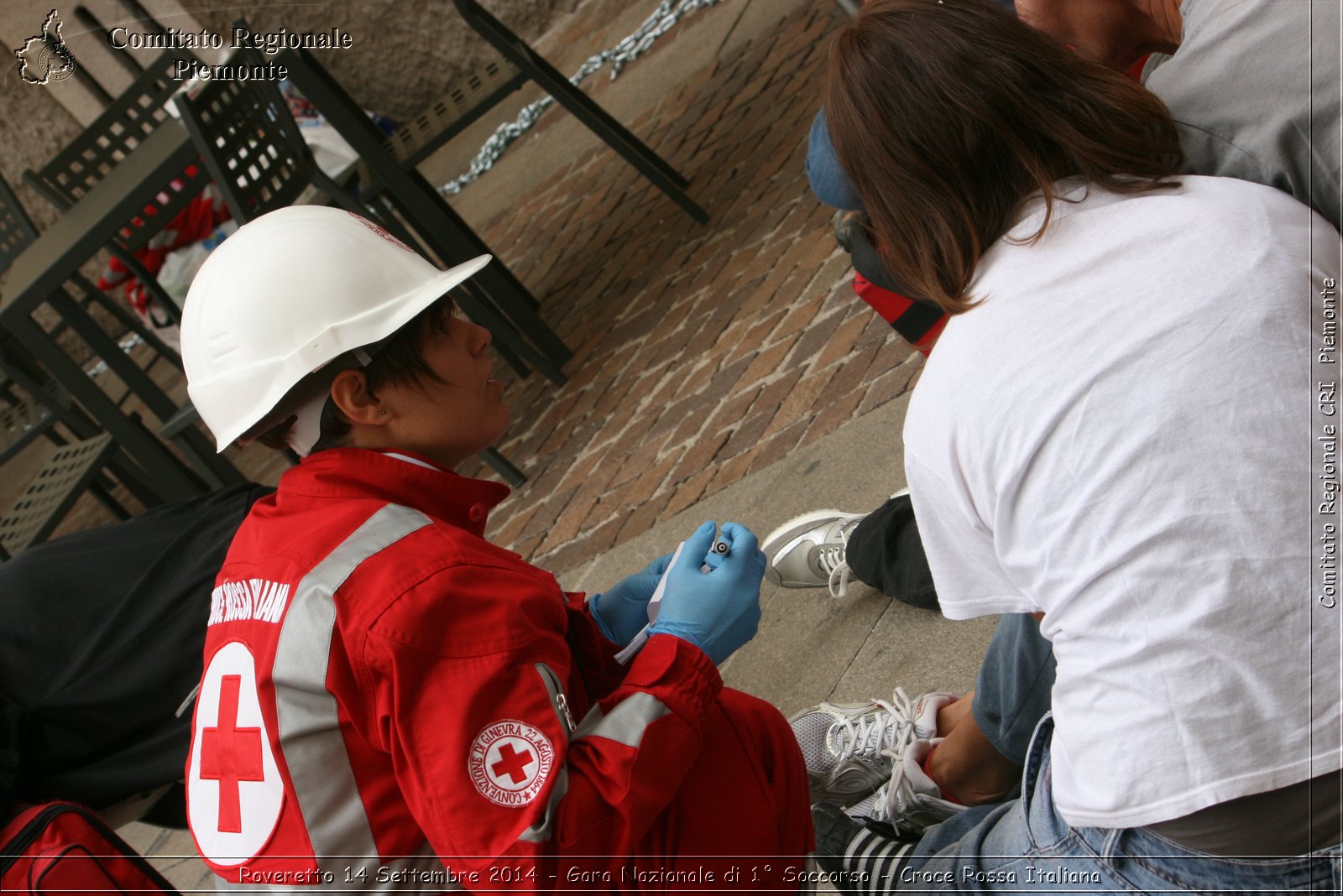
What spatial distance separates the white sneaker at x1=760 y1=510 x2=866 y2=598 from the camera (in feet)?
7.84

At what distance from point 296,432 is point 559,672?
57 cm

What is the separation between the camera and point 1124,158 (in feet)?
4.02

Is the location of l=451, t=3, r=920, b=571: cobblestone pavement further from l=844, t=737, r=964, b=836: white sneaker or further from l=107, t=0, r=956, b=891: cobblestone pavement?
l=844, t=737, r=964, b=836: white sneaker

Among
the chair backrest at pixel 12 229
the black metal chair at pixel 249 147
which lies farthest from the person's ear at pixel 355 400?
the chair backrest at pixel 12 229

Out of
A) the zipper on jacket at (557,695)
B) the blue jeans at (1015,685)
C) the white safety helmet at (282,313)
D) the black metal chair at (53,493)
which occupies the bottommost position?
the blue jeans at (1015,685)

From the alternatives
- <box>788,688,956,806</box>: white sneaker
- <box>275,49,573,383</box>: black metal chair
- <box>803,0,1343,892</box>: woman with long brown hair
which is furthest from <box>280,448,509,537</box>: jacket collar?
<box>275,49,573,383</box>: black metal chair

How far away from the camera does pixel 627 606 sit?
200 cm

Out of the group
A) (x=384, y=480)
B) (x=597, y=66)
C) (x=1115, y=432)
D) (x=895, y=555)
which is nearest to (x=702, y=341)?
(x=895, y=555)

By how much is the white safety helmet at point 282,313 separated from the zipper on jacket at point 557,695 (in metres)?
0.53

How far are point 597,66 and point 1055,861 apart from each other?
5572mm

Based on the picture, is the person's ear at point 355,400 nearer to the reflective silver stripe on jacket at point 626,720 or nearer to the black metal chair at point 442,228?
the reflective silver stripe on jacket at point 626,720

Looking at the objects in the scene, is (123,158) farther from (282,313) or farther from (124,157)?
(282,313)

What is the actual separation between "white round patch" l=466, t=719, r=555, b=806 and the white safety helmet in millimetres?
571

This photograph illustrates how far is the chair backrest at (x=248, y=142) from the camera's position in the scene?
10.6 ft
